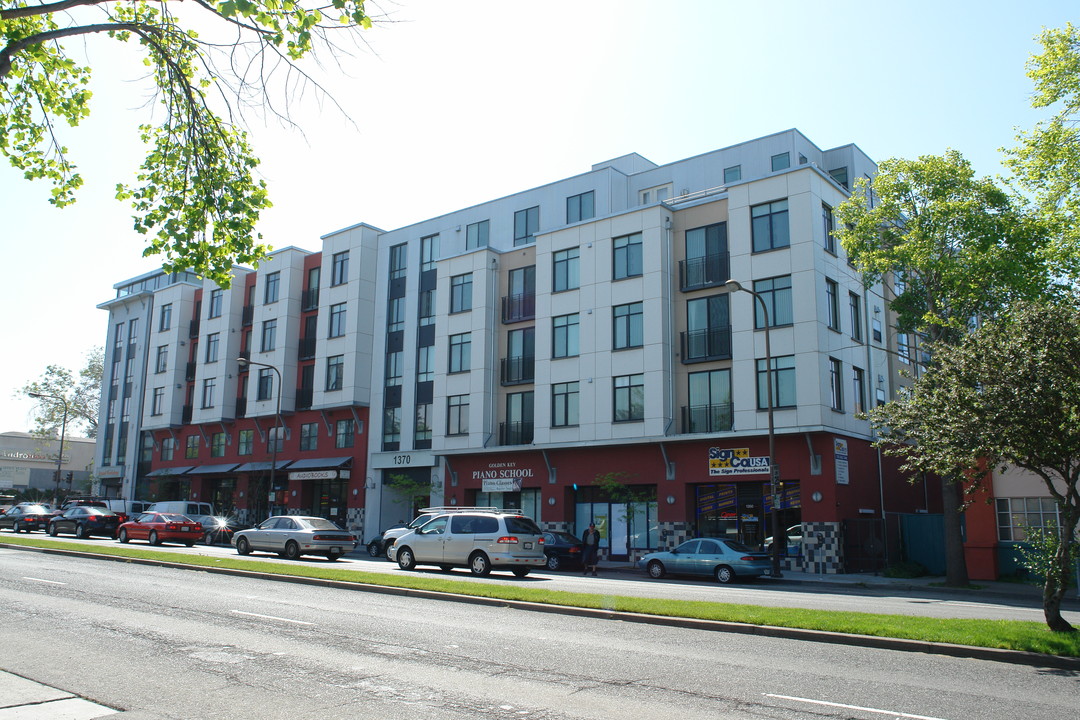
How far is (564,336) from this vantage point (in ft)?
121

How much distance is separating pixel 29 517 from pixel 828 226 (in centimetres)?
4214

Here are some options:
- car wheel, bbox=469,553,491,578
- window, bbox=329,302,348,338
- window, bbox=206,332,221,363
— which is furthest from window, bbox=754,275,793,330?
window, bbox=206,332,221,363

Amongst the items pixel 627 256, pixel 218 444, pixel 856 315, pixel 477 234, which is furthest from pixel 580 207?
pixel 218 444

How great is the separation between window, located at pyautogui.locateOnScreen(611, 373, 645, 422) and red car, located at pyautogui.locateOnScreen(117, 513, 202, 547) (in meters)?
18.7

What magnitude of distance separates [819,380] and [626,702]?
23.2 metres

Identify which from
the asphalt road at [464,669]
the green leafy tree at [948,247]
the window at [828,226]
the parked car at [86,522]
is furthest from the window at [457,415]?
the asphalt road at [464,669]

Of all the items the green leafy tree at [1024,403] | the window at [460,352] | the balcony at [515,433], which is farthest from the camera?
the window at [460,352]

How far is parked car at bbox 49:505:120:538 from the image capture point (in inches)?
1535

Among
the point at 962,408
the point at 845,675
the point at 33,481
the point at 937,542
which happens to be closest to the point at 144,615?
the point at 845,675

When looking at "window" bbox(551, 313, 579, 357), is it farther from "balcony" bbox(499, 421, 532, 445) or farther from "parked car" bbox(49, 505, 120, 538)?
"parked car" bbox(49, 505, 120, 538)

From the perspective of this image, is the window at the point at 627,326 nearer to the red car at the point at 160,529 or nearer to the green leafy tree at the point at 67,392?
the red car at the point at 160,529

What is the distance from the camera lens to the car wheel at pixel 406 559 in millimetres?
24875

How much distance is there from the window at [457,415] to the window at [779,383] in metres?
15.0

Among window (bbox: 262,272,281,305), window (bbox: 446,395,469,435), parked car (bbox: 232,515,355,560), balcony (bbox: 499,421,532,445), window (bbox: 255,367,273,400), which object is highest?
window (bbox: 262,272,281,305)
